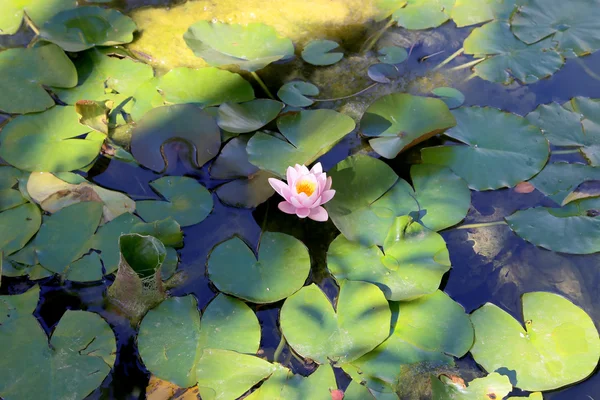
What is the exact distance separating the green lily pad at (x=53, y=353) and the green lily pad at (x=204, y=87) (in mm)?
1025

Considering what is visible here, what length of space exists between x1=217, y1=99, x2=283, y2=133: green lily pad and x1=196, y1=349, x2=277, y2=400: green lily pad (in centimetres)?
Answer: 91

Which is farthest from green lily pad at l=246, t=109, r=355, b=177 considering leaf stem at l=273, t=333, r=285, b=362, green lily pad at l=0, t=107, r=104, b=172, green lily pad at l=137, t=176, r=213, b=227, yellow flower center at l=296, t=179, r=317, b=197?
green lily pad at l=0, t=107, r=104, b=172

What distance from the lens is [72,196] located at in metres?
1.78

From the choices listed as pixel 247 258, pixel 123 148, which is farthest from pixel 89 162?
pixel 247 258

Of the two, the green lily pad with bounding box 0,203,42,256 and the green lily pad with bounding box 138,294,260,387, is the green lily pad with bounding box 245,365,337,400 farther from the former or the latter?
the green lily pad with bounding box 0,203,42,256

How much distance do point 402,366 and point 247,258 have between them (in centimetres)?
62

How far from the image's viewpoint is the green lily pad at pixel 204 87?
209 cm

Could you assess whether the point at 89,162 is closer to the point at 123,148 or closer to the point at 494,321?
the point at 123,148

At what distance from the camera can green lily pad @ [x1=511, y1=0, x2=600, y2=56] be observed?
2377 millimetres

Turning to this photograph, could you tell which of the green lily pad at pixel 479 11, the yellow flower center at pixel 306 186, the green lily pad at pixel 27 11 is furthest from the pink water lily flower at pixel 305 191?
the green lily pad at pixel 27 11

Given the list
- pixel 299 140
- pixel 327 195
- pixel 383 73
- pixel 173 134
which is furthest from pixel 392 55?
pixel 173 134

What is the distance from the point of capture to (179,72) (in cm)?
214

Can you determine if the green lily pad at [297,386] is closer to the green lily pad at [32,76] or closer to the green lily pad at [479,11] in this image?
the green lily pad at [32,76]

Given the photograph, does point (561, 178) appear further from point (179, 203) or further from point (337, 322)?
point (179, 203)
